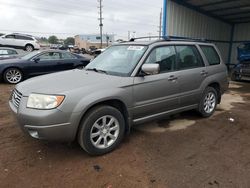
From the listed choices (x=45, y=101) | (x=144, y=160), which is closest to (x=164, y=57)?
(x=144, y=160)

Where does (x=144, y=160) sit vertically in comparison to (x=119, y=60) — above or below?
below

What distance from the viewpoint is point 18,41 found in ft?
74.9

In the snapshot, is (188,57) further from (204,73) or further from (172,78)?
(172,78)

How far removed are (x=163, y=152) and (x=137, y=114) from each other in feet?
2.37

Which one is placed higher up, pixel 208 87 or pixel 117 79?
pixel 117 79

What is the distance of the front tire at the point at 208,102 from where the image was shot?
535 cm

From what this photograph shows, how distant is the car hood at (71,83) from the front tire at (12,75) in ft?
20.9

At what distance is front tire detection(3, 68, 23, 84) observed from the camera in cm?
965

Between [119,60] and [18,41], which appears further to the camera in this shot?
[18,41]

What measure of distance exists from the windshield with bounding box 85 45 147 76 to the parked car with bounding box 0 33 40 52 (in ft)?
67.6

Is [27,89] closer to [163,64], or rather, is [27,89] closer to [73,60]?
[163,64]

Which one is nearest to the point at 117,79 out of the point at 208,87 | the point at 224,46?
the point at 208,87

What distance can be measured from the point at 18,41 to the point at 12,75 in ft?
48.3

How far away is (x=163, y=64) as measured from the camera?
4.46 metres
